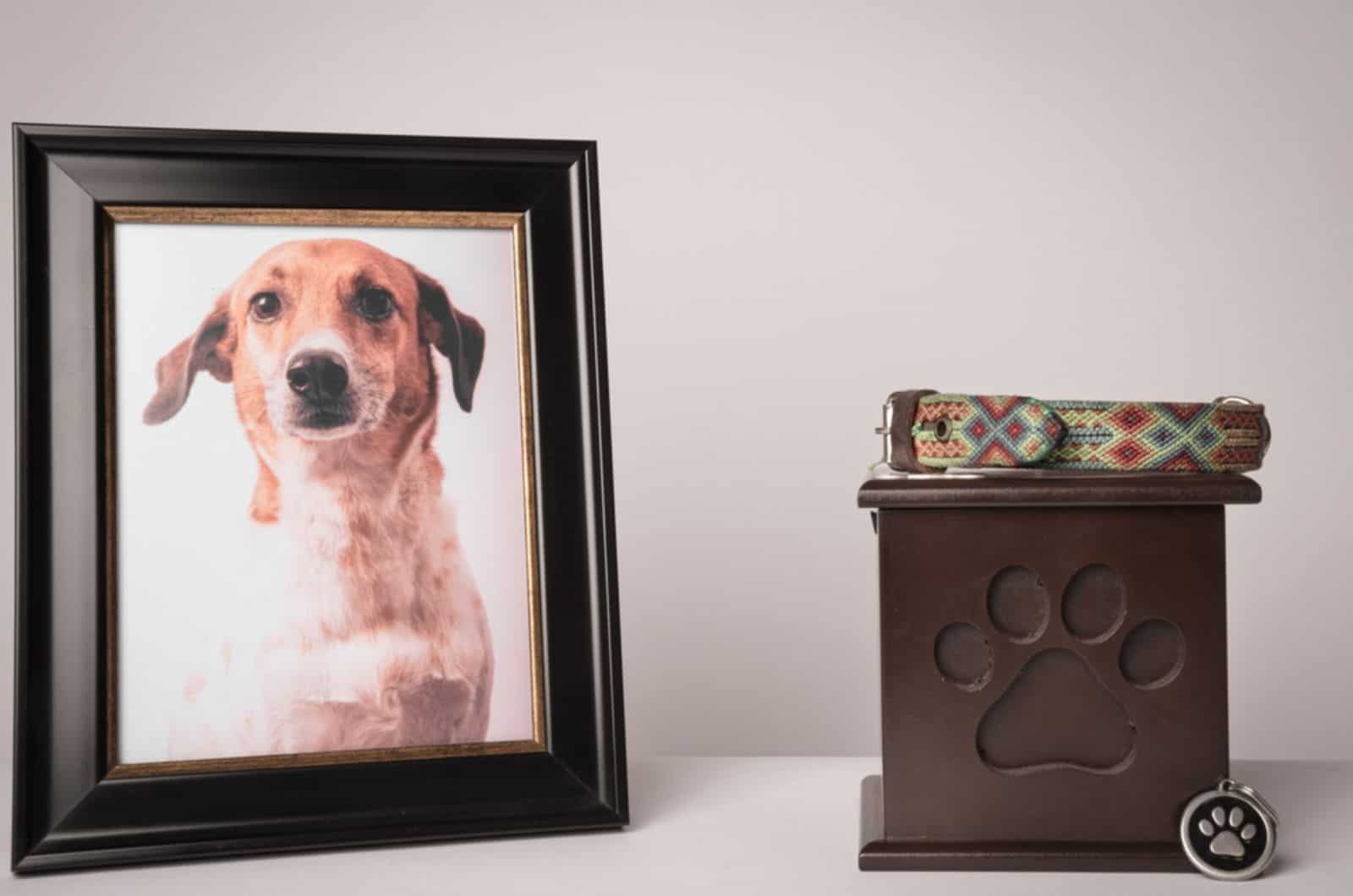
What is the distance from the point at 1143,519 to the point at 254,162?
628 mm

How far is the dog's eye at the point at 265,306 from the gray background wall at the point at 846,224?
0.65 m

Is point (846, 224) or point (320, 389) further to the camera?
point (846, 224)

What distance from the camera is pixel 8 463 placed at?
1.47 m

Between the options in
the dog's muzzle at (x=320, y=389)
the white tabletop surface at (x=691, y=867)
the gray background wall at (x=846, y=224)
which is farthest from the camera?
the gray background wall at (x=846, y=224)

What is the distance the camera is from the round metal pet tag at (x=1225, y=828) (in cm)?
77

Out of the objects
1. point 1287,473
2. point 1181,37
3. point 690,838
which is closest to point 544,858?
point 690,838

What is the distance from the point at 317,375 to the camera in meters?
0.89

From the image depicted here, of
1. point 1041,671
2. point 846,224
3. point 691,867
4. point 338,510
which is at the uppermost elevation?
point 846,224

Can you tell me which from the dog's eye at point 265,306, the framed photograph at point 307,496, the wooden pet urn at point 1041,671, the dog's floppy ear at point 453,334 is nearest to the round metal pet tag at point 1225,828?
the wooden pet urn at point 1041,671

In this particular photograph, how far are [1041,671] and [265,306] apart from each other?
22.3 inches

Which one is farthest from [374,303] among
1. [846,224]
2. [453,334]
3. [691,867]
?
[846,224]

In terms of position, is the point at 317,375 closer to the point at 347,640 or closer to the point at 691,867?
the point at 347,640

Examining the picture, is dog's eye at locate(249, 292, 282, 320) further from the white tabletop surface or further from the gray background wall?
the gray background wall

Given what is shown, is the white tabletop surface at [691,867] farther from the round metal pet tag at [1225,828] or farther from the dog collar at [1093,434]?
the dog collar at [1093,434]
